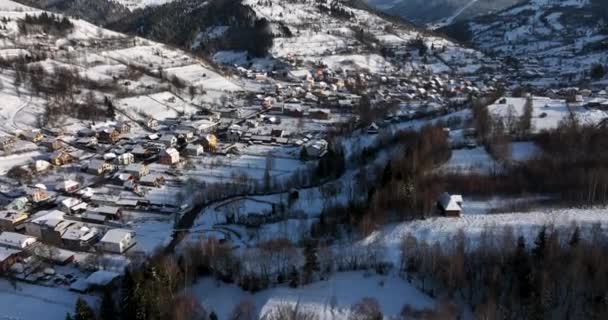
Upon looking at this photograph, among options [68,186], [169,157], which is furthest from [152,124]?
[68,186]

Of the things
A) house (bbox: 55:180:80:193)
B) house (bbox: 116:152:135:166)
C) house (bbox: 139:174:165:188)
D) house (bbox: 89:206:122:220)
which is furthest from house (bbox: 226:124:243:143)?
house (bbox: 89:206:122:220)

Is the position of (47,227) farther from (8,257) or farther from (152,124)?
(152,124)

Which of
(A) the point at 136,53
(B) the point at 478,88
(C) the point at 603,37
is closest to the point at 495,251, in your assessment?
(B) the point at 478,88

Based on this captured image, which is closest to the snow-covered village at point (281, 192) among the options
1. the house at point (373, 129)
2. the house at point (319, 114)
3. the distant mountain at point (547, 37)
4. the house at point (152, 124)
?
the house at point (319, 114)

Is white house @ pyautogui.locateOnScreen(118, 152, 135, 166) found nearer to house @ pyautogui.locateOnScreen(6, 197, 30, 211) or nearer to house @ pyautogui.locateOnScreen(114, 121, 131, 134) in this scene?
house @ pyautogui.locateOnScreen(114, 121, 131, 134)

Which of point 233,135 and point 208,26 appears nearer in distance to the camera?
point 233,135

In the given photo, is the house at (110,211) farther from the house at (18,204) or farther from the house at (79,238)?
the house at (18,204)
